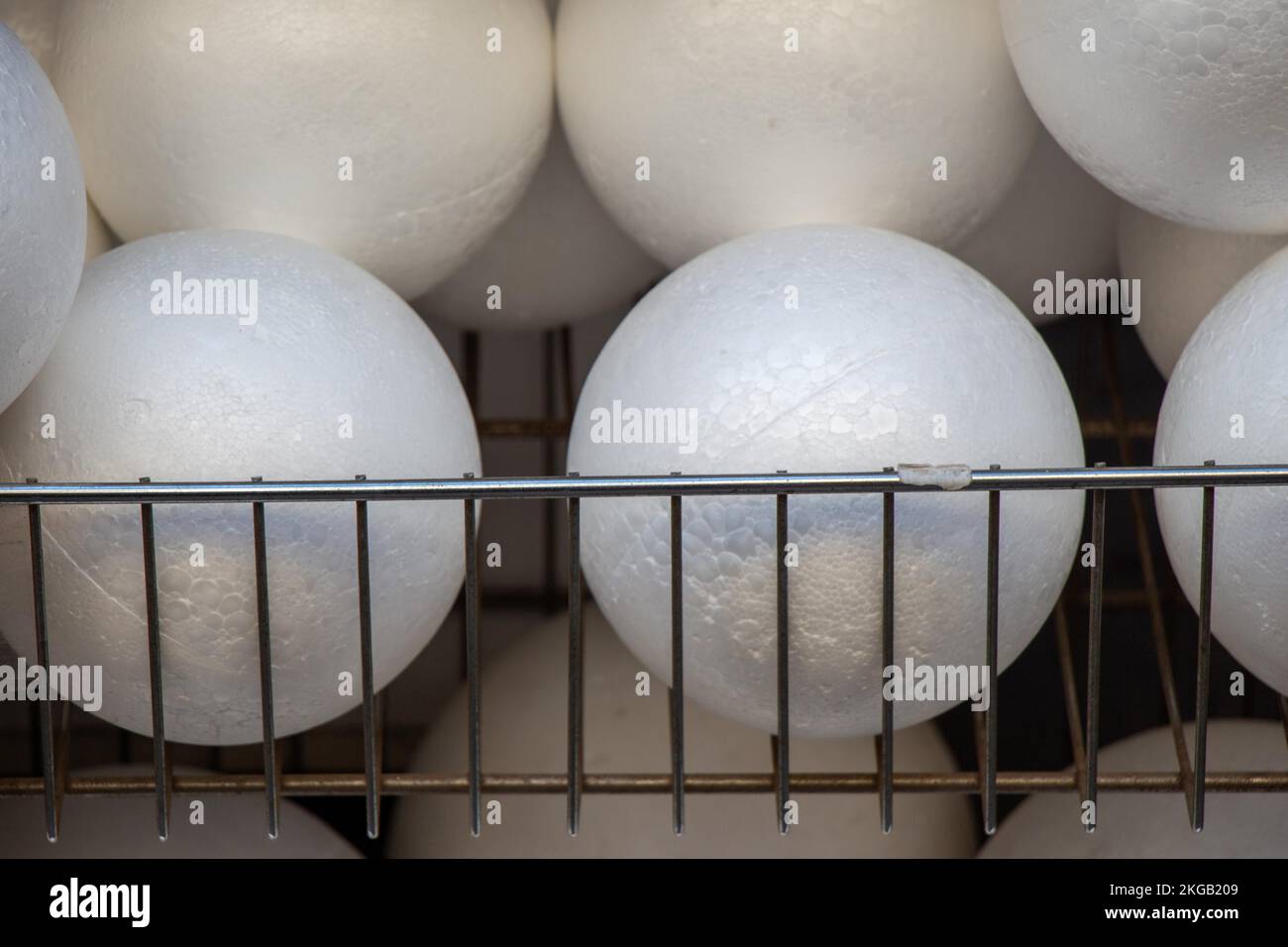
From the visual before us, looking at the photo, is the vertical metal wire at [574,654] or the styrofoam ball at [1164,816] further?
the styrofoam ball at [1164,816]

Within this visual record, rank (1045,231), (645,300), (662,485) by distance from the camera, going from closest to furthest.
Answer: (662,485)
(645,300)
(1045,231)

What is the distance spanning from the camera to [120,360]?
1.56ft

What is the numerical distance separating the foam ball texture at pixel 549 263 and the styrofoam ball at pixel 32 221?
22cm

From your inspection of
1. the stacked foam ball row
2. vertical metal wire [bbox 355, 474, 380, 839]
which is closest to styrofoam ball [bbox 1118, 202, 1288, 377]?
the stacked foam ball row

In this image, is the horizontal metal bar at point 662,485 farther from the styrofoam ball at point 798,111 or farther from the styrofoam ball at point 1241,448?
the styrofoam ball at point 798,111

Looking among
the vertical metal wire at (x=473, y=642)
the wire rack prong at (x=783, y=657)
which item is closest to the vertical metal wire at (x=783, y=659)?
the wire rack prong at (x=783, y=657)

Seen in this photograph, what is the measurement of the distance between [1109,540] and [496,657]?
350 millimetres

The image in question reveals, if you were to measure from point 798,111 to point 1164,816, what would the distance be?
337mm

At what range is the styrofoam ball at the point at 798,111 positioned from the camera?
532mm

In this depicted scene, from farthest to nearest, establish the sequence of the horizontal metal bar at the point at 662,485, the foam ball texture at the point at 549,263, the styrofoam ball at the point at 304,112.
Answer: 1. the foam ball texture at the point at 549,263
2. the styrofoam ball at the point at 304,112
3. the horizontal metal bar at the point at 662,485

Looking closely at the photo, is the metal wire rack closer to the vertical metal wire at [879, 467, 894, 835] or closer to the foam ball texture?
the vertical metal wire at [879, 467, 894, 835]

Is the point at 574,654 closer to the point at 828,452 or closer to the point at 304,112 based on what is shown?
the point at 828,452

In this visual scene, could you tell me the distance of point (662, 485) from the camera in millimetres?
424

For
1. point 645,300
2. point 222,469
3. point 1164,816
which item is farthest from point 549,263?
point 1164,816
